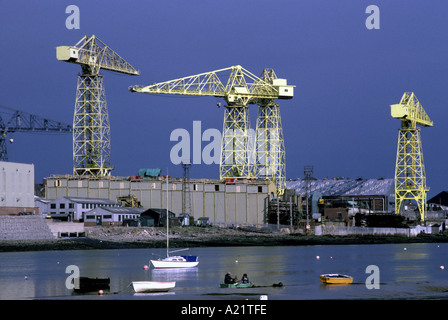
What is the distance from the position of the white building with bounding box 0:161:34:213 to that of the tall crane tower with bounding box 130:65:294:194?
33384mm

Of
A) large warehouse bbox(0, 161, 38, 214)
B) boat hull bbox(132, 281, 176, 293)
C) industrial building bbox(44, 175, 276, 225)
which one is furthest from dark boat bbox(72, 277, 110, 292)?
industrial building bbox(44, 175, 276, 225)

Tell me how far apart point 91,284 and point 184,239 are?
202 ft

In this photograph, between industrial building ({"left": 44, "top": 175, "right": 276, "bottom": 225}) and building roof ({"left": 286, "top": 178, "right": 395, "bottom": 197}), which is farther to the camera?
building roof ({"left": 286, "top": 178, "right": 395, "bottom": 197})

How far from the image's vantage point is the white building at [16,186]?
106062mm

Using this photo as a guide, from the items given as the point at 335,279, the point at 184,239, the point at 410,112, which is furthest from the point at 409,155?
the point at 335,279

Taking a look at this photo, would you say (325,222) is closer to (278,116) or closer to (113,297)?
(278,116)

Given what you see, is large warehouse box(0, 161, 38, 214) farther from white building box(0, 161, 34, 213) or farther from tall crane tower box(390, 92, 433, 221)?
tall crane tower box(390, 92, 433, 221)

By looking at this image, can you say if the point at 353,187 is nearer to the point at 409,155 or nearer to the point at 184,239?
the point at 409,155

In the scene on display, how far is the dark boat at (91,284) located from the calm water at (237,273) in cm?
58

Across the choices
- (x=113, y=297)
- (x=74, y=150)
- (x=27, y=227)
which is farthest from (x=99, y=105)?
(x=113, y=297)

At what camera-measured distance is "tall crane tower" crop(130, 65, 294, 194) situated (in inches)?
5610
